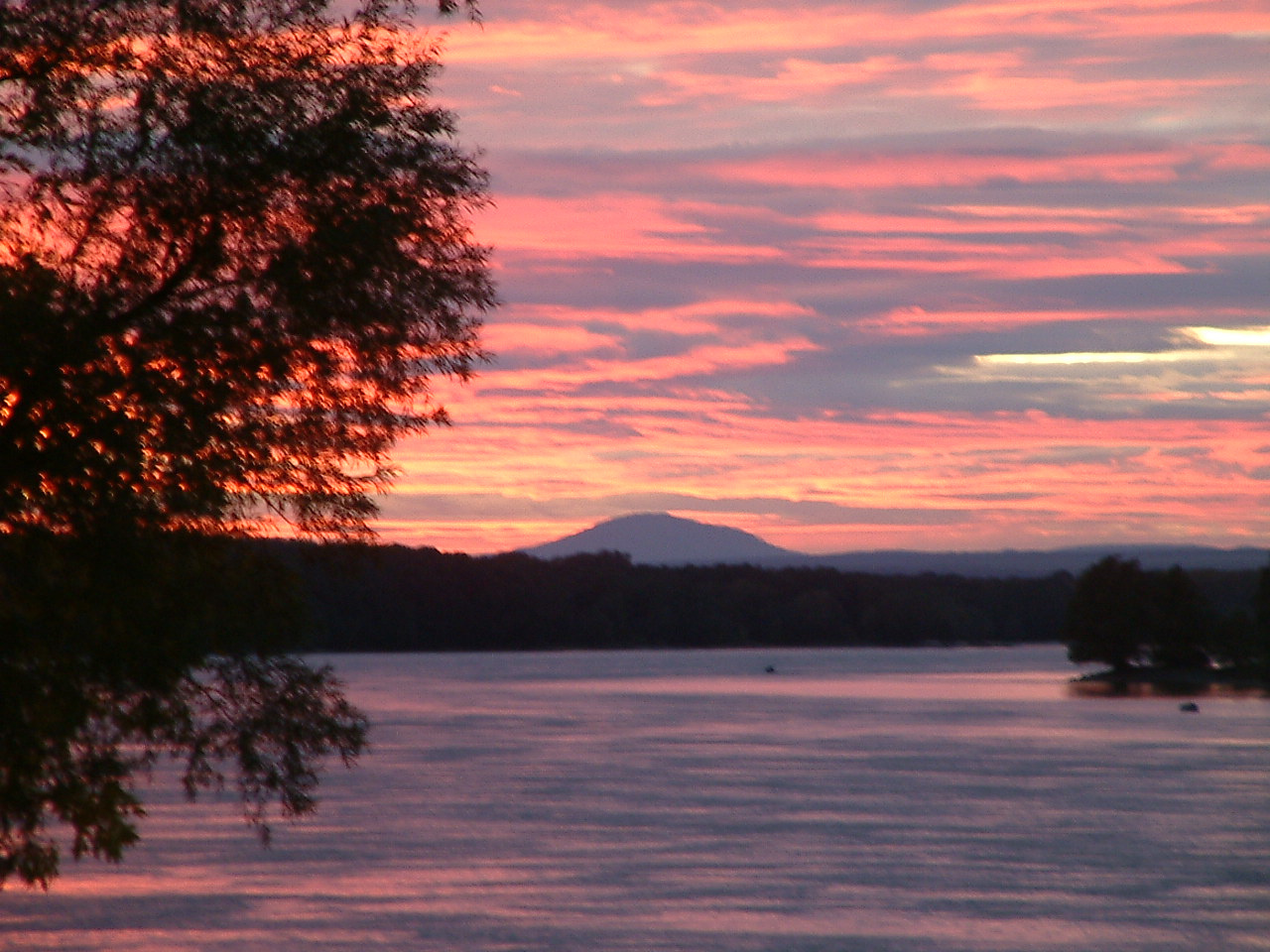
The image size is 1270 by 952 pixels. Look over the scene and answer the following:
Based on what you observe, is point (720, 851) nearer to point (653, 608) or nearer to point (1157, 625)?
point (1157, 625)

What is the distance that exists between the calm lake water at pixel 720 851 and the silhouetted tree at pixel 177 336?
910 centimetres

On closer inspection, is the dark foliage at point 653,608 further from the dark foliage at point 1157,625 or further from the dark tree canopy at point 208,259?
the dark tree canopy at point 208,259

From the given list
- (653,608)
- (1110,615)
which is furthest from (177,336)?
(653,608)

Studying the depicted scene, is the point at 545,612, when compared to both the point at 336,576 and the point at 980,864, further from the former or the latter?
the point at 336,576

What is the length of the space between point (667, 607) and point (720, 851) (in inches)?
5647

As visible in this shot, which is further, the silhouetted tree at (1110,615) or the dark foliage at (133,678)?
→ the silhouetted tree at (1110,615)

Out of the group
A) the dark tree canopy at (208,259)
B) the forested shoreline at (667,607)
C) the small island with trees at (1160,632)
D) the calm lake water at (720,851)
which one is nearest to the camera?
the dark tree canopy at (208,259)

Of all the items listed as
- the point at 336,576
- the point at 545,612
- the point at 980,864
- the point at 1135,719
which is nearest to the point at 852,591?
the point at 545,612

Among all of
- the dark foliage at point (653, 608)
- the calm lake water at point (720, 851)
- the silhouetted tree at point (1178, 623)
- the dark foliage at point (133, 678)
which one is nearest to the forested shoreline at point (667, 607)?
the dark foliage at point (653, 608)

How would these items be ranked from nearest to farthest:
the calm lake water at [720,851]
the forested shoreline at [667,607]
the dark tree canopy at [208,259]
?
the dark tree canopy at [208,259], the calm lake water at [720,851], the forested shoreline at [667,607]

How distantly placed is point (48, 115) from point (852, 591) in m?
184

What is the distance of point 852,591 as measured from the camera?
192125mm

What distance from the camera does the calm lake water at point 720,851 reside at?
21.9 m

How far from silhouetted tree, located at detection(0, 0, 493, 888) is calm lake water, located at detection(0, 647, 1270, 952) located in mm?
9095
